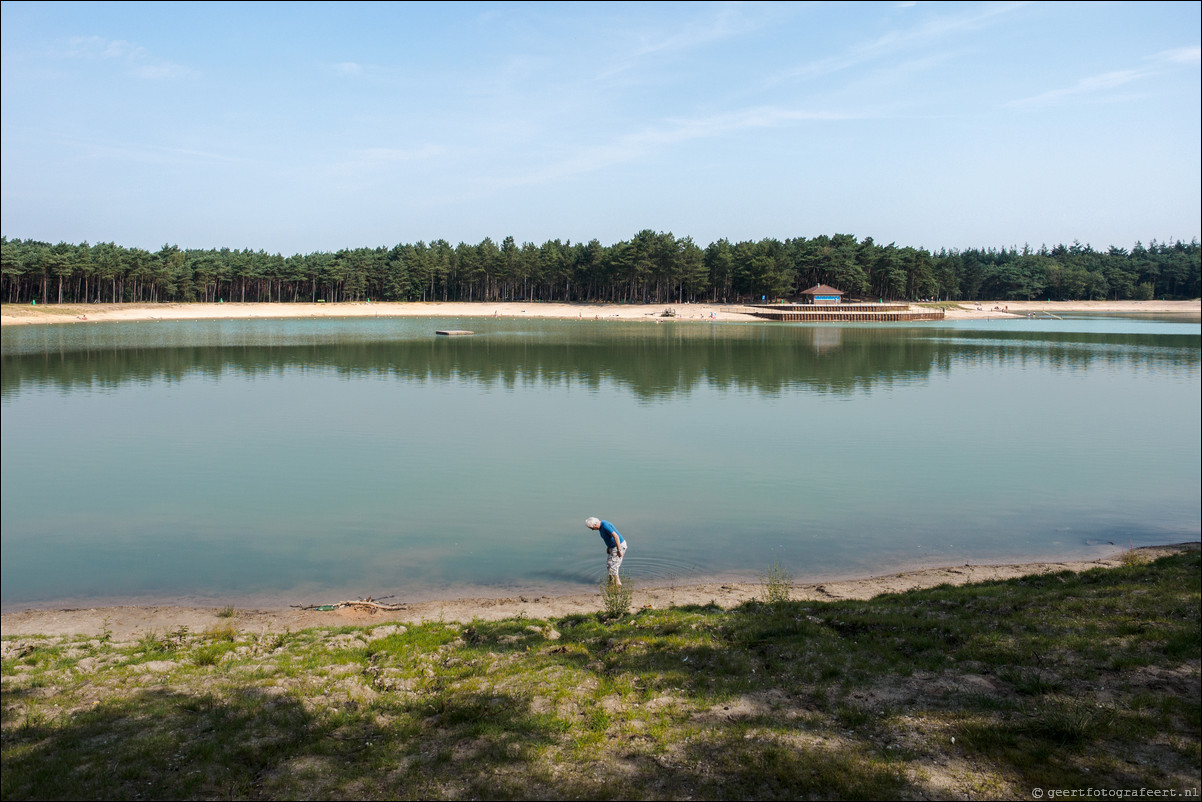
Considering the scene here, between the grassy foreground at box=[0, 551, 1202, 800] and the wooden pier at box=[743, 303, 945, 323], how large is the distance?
103m

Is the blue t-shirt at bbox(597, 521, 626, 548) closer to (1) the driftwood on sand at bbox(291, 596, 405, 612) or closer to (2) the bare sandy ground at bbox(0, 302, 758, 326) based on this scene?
(1) the driftwood on sand at bbox(291, 596, 405, 612)

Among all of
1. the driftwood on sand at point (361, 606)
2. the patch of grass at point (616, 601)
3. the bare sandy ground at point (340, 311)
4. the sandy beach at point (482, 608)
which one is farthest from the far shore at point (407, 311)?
the patch of grass at point (616, 601)

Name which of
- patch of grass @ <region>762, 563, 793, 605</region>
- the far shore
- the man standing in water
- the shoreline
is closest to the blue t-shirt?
the man standing in water

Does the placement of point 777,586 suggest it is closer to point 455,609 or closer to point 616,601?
point 616,601

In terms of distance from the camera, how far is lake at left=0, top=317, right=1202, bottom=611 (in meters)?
14.8

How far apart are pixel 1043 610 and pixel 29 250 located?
131 metres

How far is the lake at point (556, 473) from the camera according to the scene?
48.6ft

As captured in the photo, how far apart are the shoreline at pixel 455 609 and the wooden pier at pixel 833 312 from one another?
324ft

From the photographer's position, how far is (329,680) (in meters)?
8.59

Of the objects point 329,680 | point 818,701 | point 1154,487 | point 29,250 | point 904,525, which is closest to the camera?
point 818,701

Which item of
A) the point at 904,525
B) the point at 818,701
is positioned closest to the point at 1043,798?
the point at 818,701

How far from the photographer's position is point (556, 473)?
21938 mm

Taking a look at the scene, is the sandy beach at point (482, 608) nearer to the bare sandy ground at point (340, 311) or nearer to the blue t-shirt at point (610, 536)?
the blue t-shirt at point (610, 536)

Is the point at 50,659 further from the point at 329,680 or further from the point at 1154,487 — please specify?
the point at 1154,487
